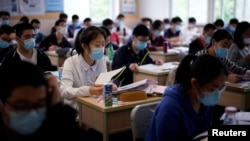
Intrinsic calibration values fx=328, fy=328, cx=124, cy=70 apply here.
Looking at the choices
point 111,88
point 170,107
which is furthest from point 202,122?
point 111,88

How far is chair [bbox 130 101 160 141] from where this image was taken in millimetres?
2178

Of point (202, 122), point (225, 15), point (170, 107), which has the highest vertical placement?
point (225, 15)

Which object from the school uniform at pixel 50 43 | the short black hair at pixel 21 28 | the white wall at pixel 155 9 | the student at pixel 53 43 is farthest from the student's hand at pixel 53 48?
the white wall at pixel 155 9

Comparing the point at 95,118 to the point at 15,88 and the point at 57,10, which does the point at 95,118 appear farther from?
the point at 57,10

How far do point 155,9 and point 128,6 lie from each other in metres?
0.97

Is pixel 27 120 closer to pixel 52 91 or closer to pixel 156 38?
pixel 52 91

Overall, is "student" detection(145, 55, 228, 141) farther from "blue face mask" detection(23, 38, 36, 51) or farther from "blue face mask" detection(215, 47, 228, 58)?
"blue face mask" detection(23, 38, 36, 51)

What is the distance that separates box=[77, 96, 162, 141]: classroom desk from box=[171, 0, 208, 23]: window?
7.88 metres

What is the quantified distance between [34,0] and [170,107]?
26.6ft

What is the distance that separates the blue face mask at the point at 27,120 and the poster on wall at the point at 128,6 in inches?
380

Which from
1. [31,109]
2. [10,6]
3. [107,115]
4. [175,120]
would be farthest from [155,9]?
[31,109]

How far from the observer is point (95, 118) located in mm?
2660

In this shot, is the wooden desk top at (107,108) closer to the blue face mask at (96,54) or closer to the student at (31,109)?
the blue face mask at (96,54)

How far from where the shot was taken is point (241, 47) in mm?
4355
